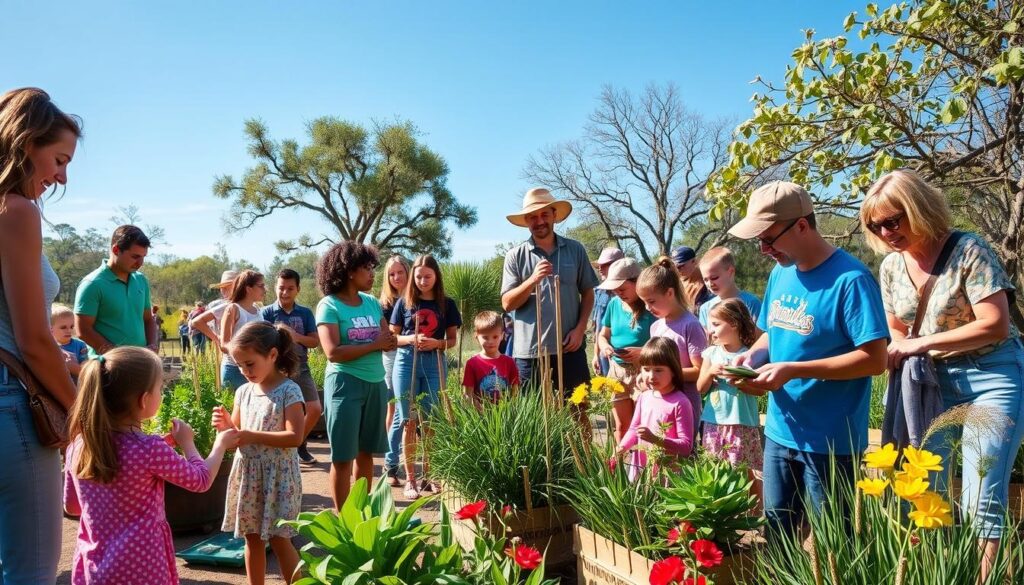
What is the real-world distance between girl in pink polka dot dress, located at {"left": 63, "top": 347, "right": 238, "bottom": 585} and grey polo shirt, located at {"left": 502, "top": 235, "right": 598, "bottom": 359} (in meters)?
2.44

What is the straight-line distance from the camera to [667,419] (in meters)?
3.24

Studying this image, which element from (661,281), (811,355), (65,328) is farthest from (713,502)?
(65,328)

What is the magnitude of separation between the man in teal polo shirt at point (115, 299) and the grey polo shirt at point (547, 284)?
2.43 meters

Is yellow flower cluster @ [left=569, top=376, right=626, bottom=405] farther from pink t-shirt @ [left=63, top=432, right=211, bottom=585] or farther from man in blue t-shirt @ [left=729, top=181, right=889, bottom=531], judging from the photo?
pink t-shirt @ [left=63, top=432, right=211, bottom=585]

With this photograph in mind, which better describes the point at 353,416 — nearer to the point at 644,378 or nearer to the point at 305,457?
the point at 644,378

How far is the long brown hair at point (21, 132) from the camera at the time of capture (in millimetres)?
1857

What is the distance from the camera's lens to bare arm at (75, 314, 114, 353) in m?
4.20

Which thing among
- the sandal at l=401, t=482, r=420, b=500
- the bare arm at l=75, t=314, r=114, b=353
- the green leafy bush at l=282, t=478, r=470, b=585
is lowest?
the sandal at l=401, t=482, r=420, b=500

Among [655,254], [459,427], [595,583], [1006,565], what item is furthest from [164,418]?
[655,254]

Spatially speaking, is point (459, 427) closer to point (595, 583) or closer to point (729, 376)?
point (595, 583)

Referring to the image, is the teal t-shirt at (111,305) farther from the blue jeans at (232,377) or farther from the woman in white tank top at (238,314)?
the blue jeans at (232,377)

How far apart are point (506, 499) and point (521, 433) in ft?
0.95

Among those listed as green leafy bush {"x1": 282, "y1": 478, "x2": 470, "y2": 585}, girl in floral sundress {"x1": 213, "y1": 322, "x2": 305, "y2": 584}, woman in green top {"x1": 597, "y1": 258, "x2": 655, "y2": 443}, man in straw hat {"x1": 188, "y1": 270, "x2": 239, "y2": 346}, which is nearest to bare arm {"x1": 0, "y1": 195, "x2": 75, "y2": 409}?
green leafy bush {"x1": 282, "y1": 478, "x2": 470, "y2": 585}

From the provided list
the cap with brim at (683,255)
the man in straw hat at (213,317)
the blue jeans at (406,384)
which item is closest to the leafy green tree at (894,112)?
the cap with brim at (683,255)
